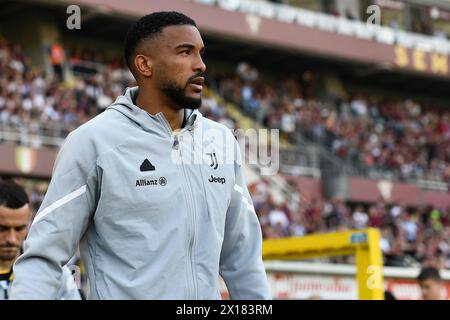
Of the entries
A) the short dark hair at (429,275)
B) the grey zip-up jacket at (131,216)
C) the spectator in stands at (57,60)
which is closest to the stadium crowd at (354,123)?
the spectator in stands at (57,60)

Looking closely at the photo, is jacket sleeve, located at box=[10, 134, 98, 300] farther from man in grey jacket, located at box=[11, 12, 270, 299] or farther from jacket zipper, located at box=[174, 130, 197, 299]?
jacket zipper, located at box=[174, 130, 197, 299]

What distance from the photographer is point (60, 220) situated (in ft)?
10.4

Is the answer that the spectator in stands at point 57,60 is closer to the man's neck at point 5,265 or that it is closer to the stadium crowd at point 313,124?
the stadium crowd at point 313,124

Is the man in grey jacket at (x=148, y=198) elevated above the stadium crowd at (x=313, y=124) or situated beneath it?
situated beneath

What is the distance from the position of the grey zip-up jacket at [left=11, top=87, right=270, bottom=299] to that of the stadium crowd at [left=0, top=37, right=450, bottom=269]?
12.6 meters

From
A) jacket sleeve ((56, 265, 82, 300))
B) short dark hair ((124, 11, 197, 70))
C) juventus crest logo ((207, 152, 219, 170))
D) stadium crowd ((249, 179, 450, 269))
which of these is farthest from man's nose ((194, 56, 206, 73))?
stadium crowd ((249, 179, 450, 269))

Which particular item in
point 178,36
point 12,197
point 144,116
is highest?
point 178,36

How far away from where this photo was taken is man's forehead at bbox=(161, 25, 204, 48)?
3338 millimetres

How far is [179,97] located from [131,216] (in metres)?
0.43

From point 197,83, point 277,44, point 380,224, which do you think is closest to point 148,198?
point 197,83

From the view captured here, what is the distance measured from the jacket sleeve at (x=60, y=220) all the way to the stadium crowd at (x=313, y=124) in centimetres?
1259

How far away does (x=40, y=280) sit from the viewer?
308 centimetres

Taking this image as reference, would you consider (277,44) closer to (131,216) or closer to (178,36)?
(178,36)

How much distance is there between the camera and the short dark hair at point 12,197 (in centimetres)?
496
